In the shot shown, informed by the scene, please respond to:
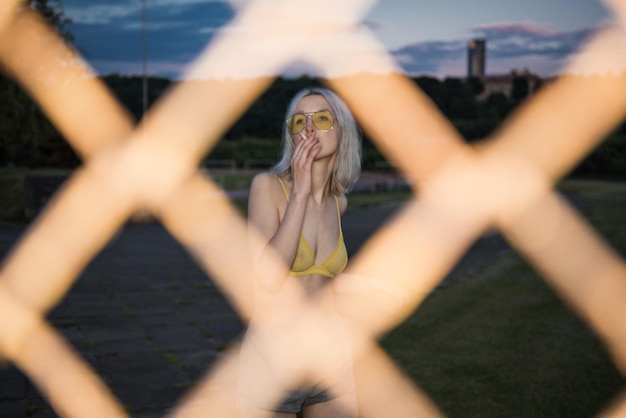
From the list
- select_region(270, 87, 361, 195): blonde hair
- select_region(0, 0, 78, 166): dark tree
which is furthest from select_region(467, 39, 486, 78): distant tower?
select_region(270, 87, 361, 195): blonde hair

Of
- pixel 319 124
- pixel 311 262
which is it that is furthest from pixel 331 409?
pixel 319 124

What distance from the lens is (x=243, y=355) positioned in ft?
8.11

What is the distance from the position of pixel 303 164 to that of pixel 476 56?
18694cm

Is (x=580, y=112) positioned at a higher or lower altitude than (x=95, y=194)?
higher

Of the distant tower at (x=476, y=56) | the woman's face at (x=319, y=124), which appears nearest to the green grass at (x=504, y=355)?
the woman's face at (x=319, y=124)

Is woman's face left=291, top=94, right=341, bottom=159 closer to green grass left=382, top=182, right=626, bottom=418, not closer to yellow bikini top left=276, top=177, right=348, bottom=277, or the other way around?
yellow bikini top left=276, top=177, right=348, bottom=277

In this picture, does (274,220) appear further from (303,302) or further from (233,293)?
(233,293)

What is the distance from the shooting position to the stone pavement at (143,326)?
A: 5.20 m

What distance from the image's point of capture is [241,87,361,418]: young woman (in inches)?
87.3

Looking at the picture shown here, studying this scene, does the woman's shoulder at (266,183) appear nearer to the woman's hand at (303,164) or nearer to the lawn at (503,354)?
the woman's hand at (303,164)

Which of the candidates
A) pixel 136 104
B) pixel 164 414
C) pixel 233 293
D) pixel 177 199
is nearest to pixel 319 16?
pixel 136 104

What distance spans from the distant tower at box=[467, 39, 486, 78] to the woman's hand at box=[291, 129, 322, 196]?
17575 cm

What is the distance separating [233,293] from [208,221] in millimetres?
8843

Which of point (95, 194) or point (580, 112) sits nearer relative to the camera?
point (95, 194)
